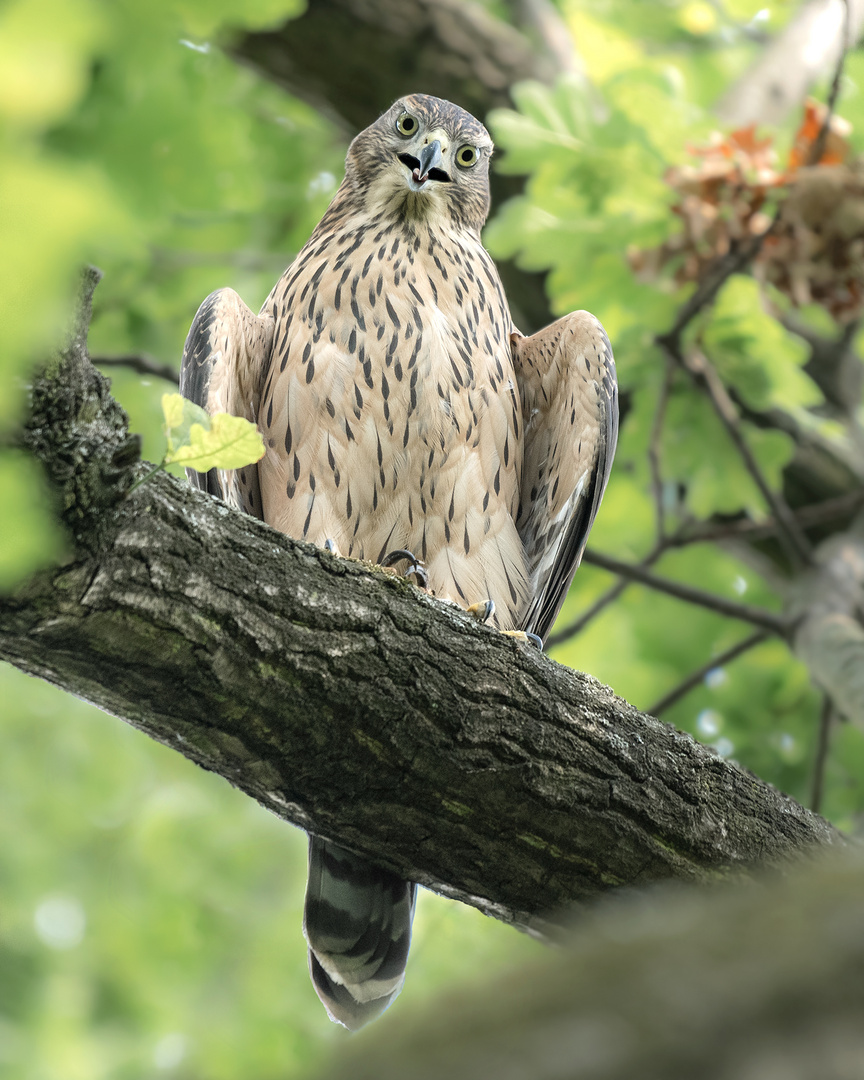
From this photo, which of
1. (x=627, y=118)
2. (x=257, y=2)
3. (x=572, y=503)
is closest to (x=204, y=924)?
(x=572, y=503)

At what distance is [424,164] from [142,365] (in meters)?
1.38

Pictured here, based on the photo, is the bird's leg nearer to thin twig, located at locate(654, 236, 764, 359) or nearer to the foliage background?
the foliage background

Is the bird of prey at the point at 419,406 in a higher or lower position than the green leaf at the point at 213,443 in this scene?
lower

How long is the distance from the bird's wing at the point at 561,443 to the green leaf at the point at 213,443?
215 centimetres

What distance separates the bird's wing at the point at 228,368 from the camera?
11.5 feet

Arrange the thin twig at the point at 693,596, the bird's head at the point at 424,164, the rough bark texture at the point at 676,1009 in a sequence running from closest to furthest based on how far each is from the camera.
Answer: the rough bark texture at the point at 676,1009, the bird's head at the point at 424,164, the thin twig at the point at 693,596

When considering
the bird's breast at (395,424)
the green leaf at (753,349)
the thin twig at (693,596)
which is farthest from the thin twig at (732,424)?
the bird's breast at (395,424)

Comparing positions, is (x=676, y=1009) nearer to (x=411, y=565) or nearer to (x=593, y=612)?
(x=411, y=565)

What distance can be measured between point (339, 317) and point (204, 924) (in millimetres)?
3407

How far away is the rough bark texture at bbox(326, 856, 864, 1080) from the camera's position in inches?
22.9

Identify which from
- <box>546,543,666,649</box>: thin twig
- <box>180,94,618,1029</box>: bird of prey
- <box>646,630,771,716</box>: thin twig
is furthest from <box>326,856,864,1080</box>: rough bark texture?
<box>646,630,771,716</box>: thin twig

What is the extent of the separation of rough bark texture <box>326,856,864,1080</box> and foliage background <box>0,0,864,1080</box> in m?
1.86

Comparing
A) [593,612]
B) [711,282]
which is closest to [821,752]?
[593,612]

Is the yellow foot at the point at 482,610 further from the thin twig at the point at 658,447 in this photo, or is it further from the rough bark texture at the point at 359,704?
the thin twig at the point at 658,447
